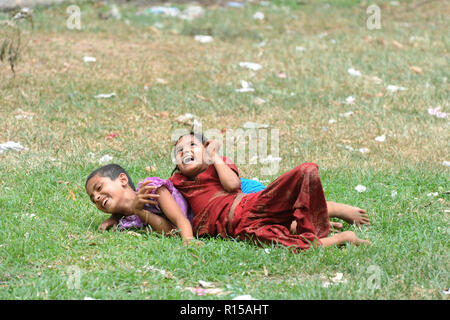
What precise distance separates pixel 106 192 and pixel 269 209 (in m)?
0.96

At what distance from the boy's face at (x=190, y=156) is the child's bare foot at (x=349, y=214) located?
2.75ft

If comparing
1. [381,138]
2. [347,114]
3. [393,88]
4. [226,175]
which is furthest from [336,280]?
[393,88]

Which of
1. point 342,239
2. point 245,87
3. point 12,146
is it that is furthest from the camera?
point 245,87

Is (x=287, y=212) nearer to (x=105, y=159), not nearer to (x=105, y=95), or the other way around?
(x=105, y=159)

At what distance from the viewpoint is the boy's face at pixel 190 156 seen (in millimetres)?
4016

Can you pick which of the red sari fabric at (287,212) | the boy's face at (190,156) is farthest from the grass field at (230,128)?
the boy's face at (190,156)

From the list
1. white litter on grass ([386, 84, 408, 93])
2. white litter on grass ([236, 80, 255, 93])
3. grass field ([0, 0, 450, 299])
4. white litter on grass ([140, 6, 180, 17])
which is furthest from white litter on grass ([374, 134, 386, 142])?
white litter on grass ([140, 6, 180, 17])

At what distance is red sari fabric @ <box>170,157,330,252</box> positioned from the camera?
3.64 meters

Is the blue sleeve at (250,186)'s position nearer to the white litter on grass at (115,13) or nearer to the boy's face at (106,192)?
the boy's face at (106,192)

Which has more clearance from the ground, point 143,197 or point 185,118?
point 143,197

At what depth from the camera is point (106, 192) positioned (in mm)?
3898

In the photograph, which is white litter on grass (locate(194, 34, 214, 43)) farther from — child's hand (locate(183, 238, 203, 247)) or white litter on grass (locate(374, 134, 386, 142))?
child's hand (locate(183, 238, 203, 247))

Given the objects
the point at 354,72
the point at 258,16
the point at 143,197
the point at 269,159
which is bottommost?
the point at 269,159
